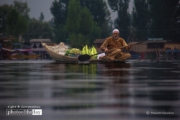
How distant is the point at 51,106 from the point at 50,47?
813 inches

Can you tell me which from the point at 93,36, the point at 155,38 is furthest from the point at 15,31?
the point at 155,38

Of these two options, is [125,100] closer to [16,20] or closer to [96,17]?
[16,20]

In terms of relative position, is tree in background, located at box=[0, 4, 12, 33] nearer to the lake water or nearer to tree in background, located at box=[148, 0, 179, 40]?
tree in background, located at box=[148, 0, 179, 40]

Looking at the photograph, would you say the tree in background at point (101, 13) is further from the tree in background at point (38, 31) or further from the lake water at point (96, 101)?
the lake water at point (96, 101)

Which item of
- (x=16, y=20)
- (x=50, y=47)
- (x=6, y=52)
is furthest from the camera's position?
(x=16, y=20)

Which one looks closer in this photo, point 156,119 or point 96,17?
point 156,119

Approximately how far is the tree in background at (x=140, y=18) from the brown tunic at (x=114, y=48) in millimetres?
68925

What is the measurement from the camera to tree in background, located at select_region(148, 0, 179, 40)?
8062 cm

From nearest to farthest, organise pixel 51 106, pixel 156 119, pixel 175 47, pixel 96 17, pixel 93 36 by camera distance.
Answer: pixel 156 119 < pixel 51 106 < pixel 175 47 < pixel 93 36 < pixel 96 17

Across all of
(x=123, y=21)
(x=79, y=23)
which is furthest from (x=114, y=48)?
(x=123, y=21)

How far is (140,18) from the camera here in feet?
311

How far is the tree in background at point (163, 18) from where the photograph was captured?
80.6 meters

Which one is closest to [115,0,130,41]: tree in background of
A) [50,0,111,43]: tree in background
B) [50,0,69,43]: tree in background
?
[50,0,111,43]: tree in background

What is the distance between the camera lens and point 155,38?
83188 mm
